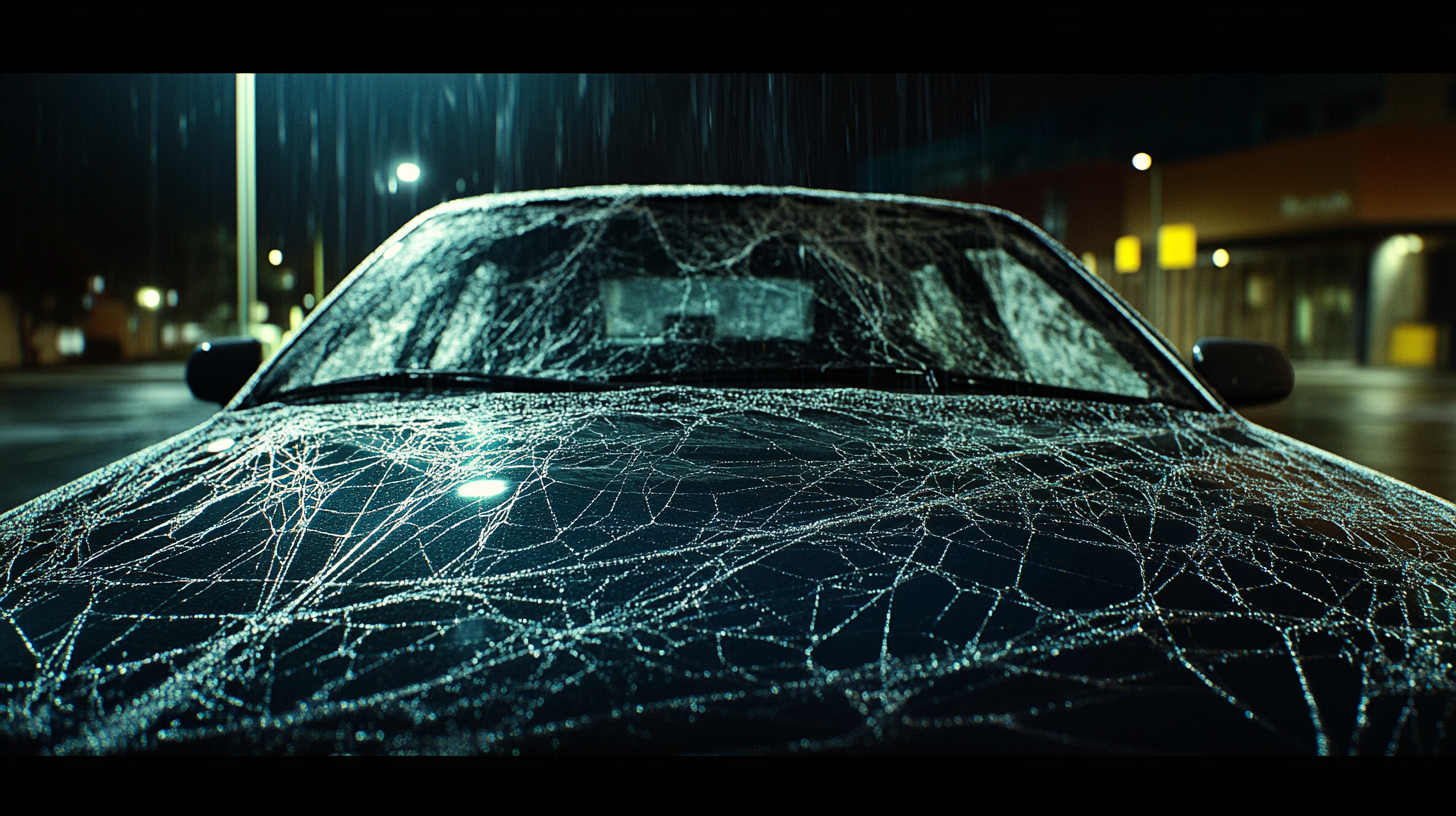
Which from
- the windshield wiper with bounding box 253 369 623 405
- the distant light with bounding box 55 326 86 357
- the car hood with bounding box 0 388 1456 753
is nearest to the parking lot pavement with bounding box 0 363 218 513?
the windshield wiper with bounding box 253 369 623 405

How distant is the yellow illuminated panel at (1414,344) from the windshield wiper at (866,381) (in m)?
25.4

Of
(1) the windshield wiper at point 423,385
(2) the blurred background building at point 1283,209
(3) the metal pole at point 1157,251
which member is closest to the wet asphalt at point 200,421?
(2) the blurred background building at point 1283,209

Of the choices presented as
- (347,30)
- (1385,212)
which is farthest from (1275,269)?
(347,30)

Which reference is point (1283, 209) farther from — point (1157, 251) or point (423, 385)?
point (423, 385)

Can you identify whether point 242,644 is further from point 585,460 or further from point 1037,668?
point 1037,668

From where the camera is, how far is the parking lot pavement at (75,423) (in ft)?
24.6

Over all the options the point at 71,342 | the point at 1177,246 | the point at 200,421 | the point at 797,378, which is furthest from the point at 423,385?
the point at 71,342

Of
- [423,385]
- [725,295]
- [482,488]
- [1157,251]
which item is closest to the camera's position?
[482,488]

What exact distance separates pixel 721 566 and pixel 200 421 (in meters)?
13.5

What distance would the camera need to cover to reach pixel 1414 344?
21.9m

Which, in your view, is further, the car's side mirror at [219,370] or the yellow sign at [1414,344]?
the yellow sign at [1414,344]

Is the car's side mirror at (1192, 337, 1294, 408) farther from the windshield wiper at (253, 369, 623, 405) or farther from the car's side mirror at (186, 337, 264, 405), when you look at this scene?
the car's side mirror at (186, 337, 264, 405)

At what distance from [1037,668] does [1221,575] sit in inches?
13.4

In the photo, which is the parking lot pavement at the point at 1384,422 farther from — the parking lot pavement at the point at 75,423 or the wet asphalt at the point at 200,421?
the parking lot pavement at the point at 75,423
